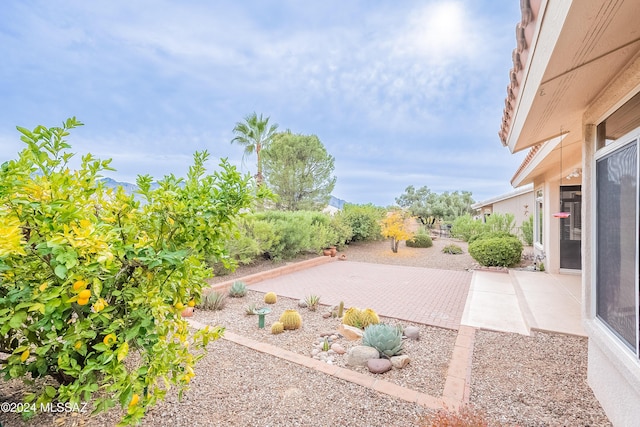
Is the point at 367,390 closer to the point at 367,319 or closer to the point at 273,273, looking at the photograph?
the point at 367,319

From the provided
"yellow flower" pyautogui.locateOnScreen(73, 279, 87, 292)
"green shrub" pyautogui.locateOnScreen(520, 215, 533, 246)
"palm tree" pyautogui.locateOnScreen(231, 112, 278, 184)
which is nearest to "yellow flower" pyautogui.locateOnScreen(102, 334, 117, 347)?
"yellow flower" pyautogui.locateOnScreen(73, 279, 87, 292)

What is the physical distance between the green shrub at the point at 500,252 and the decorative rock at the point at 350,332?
8.32 metres

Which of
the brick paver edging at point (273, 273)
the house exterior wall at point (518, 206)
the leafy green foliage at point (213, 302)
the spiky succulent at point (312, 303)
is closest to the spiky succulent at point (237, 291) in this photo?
the brick paver edging at point (273, 273)

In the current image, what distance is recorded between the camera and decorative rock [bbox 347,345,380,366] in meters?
4.11

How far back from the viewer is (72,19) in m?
7.04

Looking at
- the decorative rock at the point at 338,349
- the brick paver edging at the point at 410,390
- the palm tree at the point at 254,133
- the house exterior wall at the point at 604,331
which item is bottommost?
the decorative rock at the point at 338,349

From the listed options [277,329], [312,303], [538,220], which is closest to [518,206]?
[538,220]

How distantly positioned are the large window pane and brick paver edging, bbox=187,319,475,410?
5.34 ft

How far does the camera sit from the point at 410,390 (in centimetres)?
335

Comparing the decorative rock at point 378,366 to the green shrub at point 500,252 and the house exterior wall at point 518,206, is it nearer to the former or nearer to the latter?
the green shrub at point 500,252

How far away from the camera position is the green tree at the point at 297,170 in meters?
23.7

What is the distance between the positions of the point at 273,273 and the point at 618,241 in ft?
29.7

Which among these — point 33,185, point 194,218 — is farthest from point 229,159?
point 33,185

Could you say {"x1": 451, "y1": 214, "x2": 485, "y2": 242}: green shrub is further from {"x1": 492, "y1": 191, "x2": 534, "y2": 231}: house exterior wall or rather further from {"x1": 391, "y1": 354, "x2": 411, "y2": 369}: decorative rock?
{"x1": 391, "y1": 354, "x2": 411, "y2": 369}: decorative rock
